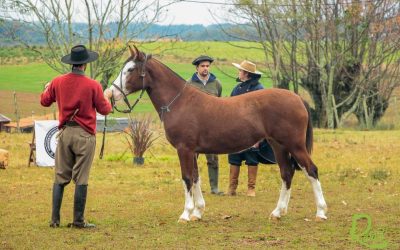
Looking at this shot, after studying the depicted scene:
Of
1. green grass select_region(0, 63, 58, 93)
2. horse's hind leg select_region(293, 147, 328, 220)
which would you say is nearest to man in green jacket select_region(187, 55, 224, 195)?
horse's hind leg select_region(293, 147, 328, 220)

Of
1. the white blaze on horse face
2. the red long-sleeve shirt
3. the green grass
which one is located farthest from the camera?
the green grass

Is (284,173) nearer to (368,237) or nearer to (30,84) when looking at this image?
(368,237)

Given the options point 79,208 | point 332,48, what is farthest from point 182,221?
point 332,48

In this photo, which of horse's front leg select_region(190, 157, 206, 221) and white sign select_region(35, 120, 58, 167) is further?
white sign select_region(35, 120, 58, 167)

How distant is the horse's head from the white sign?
23.7ft

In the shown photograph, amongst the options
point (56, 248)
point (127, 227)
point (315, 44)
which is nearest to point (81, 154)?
point (127, 227)

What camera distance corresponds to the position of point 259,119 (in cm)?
1098

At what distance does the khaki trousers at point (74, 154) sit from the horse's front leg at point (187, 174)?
46.8 inches

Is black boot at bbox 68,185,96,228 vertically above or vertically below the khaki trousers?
below

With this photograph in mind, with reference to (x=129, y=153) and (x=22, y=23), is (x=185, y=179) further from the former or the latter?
(x=22, y=23)

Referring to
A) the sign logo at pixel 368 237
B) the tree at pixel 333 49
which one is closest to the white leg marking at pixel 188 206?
the sign logo at pixel 368 237

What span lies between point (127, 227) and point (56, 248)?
1.60 meters

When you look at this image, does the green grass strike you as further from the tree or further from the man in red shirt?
the man in red shirt

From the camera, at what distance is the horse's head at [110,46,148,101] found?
11.0 metres
